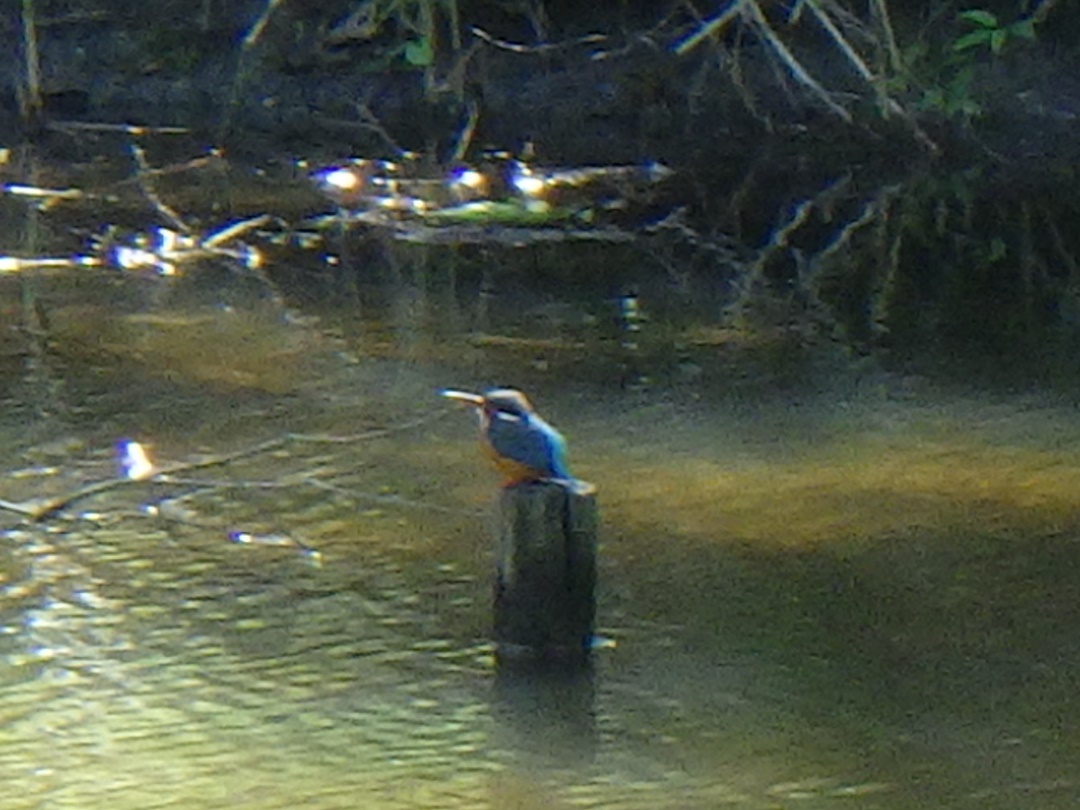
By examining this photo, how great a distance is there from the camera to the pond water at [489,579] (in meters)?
4.43

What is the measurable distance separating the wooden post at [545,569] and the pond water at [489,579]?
A: 0.28 feet

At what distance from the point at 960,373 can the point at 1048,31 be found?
732cm

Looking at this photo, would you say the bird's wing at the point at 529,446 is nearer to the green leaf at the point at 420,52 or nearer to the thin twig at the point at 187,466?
the thin twig at the point at 187,466

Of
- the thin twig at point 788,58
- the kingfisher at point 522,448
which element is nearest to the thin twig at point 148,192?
the thin twig at point 788,58

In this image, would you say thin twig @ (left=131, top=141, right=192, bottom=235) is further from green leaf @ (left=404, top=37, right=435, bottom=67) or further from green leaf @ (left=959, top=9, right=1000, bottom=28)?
green leaf @ (left=959, top=9, right=1000, bottom=28)

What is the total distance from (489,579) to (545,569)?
0.71 m

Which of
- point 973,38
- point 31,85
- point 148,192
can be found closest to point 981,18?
point 973,38

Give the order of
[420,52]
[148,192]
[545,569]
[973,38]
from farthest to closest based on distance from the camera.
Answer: [420,52] < [973,38] < [148,192] < [545,569]

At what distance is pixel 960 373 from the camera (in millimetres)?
7805

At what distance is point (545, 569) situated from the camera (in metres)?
4.79

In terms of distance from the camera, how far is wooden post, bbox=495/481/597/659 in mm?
4750

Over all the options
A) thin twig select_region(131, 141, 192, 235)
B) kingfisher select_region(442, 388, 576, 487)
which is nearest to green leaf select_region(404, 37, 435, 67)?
thin twig select_region(131, 141, 192, 235)

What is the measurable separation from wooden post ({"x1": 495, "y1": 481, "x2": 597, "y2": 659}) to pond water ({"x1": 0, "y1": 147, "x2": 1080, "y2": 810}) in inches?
3.3

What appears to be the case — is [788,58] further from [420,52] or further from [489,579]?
[489,579]
